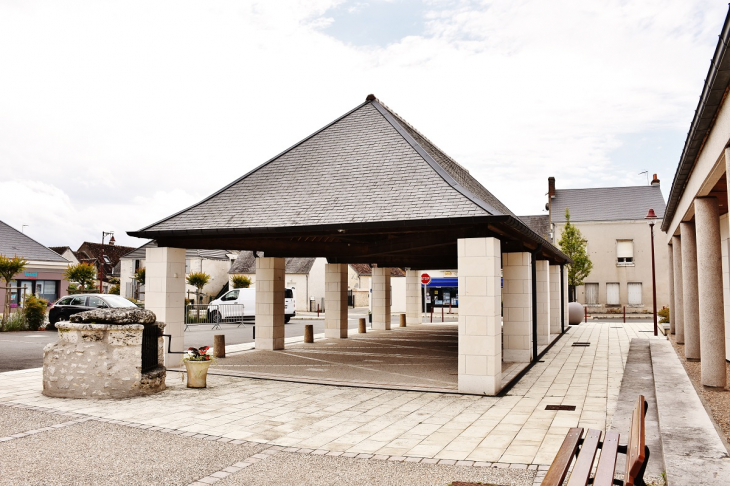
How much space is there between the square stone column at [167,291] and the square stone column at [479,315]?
616 cm

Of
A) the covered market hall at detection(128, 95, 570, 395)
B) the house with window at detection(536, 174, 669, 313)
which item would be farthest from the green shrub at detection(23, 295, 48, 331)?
the house with window at detection(536, 174, 669, 313)

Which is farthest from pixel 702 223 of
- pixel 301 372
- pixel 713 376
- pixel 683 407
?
pixel 301 372

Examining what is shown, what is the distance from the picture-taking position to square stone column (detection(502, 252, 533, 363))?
42.6 feet

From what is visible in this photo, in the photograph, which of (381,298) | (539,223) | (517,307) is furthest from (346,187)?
(539,223)

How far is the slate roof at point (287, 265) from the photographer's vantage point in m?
43.4

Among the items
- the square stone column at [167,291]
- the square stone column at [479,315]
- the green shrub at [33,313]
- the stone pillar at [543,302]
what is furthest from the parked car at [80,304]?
the square stone column at [479,315]

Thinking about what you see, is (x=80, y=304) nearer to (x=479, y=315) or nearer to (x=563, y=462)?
(x=479, y=315)

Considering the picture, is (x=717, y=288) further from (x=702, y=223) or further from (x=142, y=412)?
(x=142, y=412)

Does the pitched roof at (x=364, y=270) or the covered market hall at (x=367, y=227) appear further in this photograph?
the pitched roof at (x=364, y=270)

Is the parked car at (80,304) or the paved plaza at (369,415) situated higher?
the parked car at (80,304)

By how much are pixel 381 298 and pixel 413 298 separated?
4.65 m

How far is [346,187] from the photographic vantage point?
1132 centimetres

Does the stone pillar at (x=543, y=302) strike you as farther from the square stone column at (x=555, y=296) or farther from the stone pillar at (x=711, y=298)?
the stone pillar at (x=711, y=298)

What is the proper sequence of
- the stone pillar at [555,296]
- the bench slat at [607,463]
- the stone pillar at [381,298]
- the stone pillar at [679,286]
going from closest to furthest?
the bench slat at [607,463]
the stone pillar at [679,286]
the stone pillar at [555,296]
the stone pillar at [381,298]
